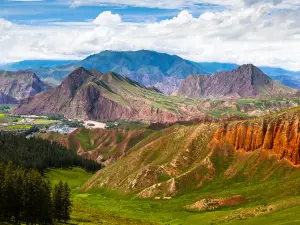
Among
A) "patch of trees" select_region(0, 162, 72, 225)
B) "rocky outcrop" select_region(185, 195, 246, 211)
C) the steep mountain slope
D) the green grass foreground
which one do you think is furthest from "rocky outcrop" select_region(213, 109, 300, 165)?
"patch of trees" select_region(0, 162, 72, 225)

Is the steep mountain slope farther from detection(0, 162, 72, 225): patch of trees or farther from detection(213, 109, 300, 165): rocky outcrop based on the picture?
detection(0, 162, 72, 225): patch of trees

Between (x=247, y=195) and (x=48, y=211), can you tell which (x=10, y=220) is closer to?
(x=48, y=211)

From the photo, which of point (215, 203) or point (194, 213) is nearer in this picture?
point (194, 213)

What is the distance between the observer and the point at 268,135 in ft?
459

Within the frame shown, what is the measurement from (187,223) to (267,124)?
62633mm

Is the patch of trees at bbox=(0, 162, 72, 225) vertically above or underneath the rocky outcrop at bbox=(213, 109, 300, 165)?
underneath

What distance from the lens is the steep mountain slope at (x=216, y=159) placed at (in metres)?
133

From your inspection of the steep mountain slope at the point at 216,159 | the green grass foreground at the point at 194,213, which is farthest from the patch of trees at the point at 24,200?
the steep mountain slope at the point at 216,159

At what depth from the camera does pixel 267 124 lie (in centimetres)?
14362

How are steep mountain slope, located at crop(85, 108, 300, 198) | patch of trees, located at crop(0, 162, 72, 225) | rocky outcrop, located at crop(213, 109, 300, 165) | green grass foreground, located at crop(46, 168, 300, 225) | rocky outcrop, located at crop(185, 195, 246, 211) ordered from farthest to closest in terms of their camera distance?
steep mountain slope, located at crop(85, 108, 300, 198), rocky outcrop, located at crop(213, 109, 300, 165), rocky outcrop, located at crop(185, 195, 246, 211), green grass foreground, located at crop(46, 168, 300, 225), patch of trees, located at crop(0, 162, 72, 225)

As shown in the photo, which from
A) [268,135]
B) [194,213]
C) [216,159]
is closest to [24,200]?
[194,213]

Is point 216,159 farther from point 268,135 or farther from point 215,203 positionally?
point 215,203

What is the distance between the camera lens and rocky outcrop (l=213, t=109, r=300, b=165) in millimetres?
132125

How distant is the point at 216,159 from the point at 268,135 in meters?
21.9
